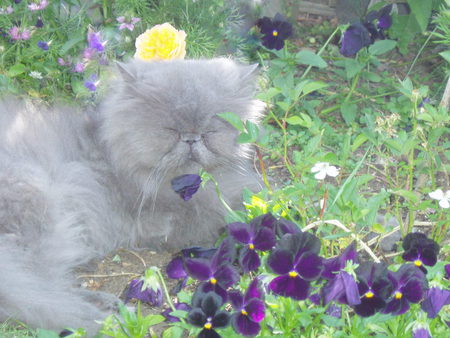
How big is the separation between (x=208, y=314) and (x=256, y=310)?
0.15m

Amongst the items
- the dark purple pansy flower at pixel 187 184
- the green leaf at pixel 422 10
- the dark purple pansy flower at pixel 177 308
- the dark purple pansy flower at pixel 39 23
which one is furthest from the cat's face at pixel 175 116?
the green leaf at pixel 422 10

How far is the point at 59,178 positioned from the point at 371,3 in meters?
3.21

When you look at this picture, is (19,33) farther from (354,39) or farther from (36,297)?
(36,297)

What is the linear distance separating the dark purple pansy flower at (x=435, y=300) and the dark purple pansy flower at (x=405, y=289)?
0.14 ft

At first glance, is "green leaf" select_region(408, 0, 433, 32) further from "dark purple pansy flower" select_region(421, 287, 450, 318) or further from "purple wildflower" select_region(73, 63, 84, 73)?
"dark purple pansy flower" select_region(421, 287, 450, 318)

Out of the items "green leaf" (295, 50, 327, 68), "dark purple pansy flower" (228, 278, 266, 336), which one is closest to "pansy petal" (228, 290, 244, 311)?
"dark purple pansy flower" (228, 278, 266, 336)

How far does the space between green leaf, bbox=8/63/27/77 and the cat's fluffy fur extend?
94 cm

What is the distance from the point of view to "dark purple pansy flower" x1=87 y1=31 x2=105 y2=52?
12.9 ft

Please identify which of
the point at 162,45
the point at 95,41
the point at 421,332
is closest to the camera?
the point at 421,332

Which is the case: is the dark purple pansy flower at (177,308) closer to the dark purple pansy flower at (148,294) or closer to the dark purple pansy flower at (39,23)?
the dark purple pansy flower at (148,294)

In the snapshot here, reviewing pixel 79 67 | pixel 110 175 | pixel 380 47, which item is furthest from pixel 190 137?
pixel 380 47

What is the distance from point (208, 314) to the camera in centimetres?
196

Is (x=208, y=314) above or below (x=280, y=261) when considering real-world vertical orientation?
below

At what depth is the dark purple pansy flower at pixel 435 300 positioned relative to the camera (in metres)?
1.93
